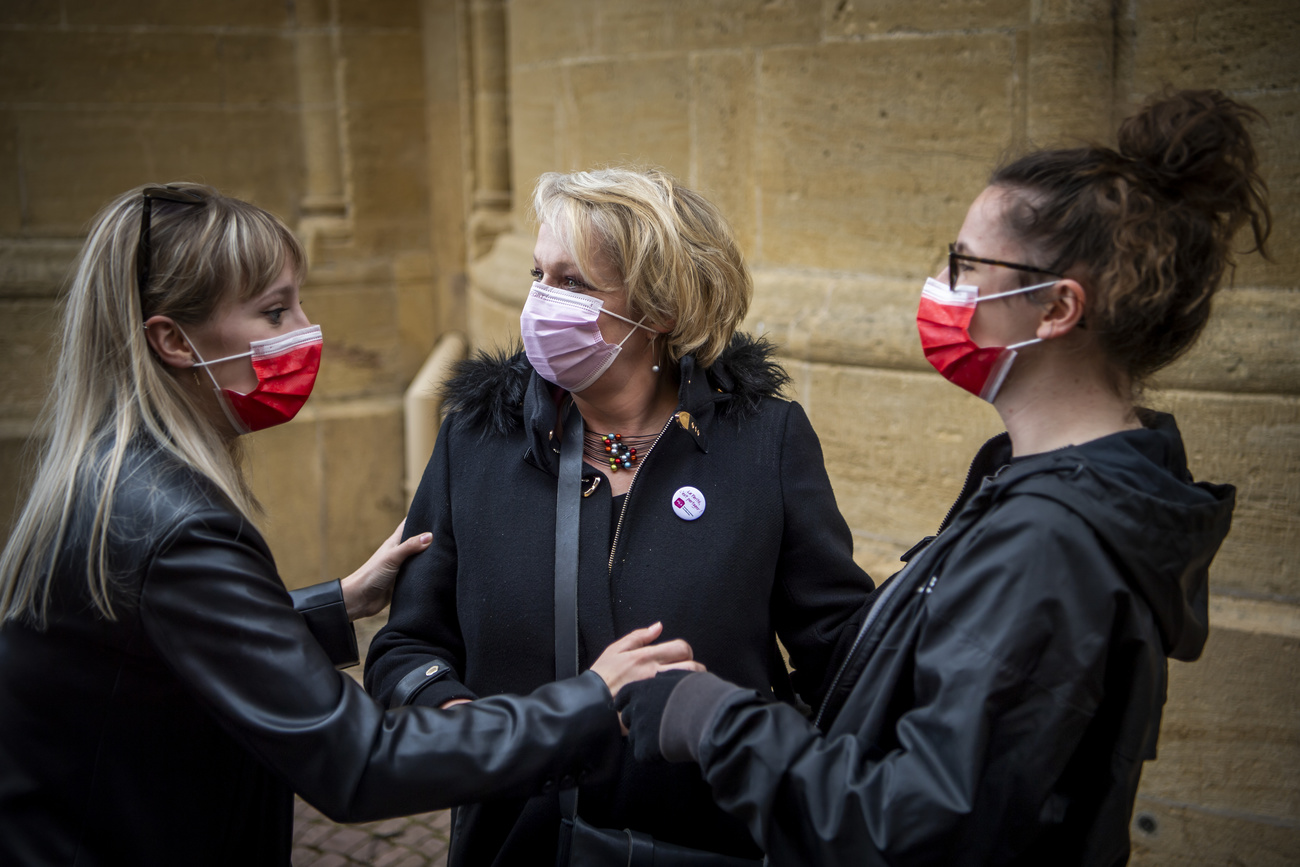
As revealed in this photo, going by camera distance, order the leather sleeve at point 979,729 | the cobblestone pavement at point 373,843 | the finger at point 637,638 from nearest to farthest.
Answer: the leather sleeve at point 979,729 → the finger at point 637,638 → the cobblestone pavement at point 373,843

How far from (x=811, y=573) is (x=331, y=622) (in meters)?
1.02

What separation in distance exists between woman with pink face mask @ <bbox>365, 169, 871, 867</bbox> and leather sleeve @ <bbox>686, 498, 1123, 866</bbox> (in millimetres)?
501

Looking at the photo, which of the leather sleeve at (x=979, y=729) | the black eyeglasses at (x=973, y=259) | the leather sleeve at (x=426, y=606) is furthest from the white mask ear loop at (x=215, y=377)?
the black eyeglasses at (x=973, y=259)

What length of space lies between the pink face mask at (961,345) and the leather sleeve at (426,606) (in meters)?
1.00

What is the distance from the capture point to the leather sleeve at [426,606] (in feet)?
6.82

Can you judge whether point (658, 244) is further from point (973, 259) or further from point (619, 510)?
point (973, 259)

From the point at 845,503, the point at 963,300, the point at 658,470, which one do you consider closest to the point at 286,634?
the point at 658,470

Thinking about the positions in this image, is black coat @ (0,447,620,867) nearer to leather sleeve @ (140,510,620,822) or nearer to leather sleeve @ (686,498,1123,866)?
leather sleeve @ (140,510,620,822)

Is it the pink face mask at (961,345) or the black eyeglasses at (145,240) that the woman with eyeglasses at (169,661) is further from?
the pink face mask at (961,345)

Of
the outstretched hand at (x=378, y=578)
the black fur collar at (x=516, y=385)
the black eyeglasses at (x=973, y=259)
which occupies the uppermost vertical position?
the black eyeglasses at (x=973, y=259)

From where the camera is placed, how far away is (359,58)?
18.6ft

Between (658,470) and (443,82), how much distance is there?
14.4 ft

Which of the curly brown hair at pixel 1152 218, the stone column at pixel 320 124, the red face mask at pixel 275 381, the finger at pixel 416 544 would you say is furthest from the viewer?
the stone column at pixel 320 124

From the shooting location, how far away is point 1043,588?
1.41 meters
